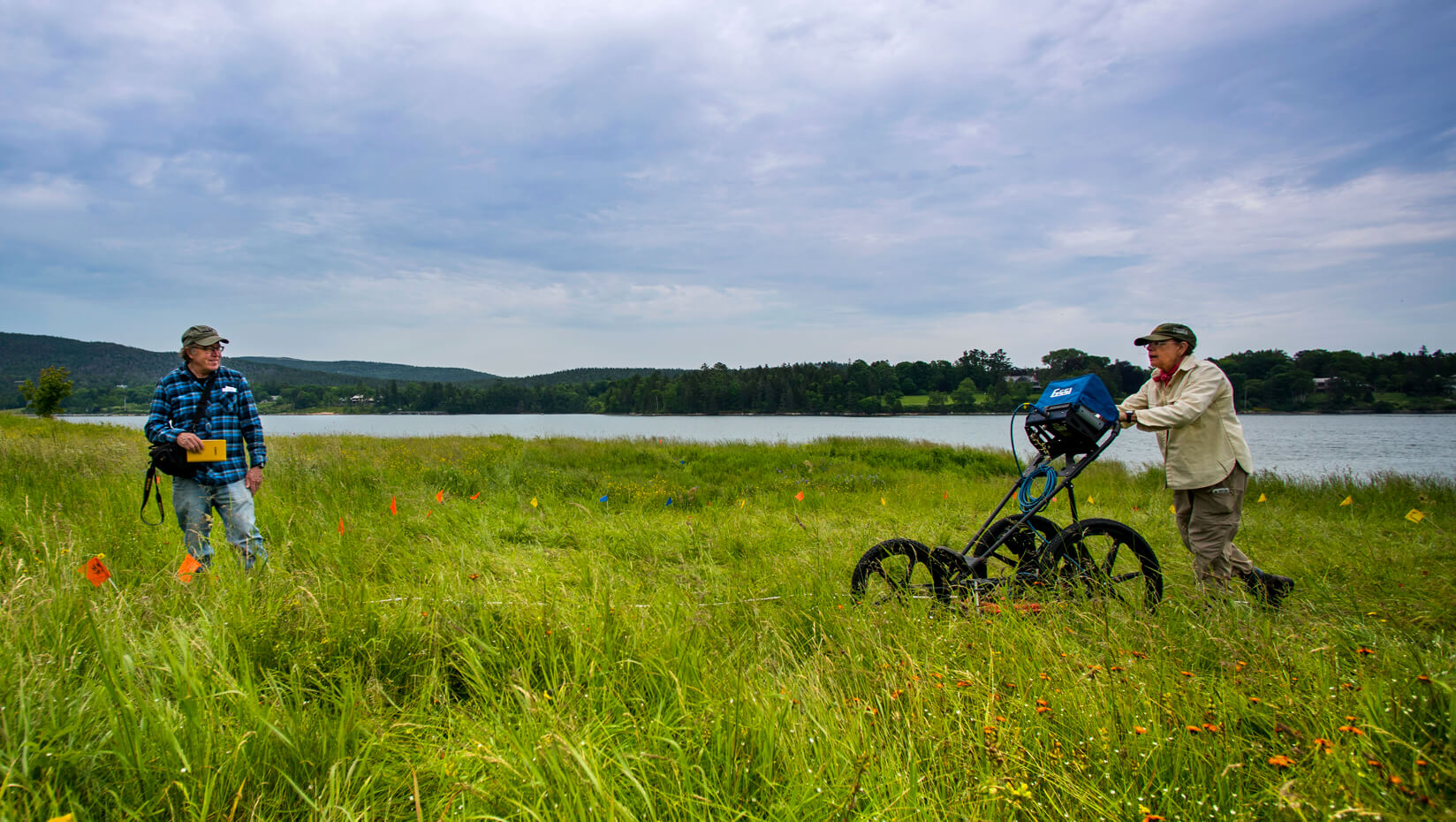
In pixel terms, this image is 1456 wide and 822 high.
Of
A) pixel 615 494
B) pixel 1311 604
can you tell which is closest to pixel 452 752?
pixel 1311 604

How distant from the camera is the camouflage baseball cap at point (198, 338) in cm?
440

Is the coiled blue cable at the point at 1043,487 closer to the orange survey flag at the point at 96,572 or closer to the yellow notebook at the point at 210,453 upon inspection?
the orange survey flag at the point at 96,572

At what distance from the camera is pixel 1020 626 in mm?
2977

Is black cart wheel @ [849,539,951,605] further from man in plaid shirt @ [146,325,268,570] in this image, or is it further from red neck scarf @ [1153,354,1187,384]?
man in plaid shirt @ [146,325,268,570]

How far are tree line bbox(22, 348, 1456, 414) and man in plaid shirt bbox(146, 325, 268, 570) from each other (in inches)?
1675

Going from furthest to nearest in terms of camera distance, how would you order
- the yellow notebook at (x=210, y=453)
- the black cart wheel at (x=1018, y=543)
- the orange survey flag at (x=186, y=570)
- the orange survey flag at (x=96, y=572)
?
the yellow notebook at (x=210, y=453), the black cart wheel at (x=1018, y=543), the orange survey flag at (x=186, y=570), the orange survey flag at (x=96, y=572)

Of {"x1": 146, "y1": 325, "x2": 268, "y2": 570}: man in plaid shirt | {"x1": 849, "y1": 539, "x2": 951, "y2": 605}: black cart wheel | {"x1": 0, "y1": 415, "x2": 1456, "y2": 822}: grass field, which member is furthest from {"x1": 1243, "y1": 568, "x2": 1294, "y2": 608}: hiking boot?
{"x1": 146, "y1": 325, "x2": 268, "y2": 570}: man in plaid shirt

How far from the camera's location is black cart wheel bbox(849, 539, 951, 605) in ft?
11.6

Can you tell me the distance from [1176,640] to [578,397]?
96569mm

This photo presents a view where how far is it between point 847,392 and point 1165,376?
232 ft

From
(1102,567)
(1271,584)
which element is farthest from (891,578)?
(1271,584)

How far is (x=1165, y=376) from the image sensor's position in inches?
170

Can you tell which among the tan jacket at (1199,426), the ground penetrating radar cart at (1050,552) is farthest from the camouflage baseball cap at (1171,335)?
the ground penetrating radar cart at (1050,552)

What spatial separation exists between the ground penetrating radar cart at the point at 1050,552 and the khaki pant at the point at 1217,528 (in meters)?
0.76
